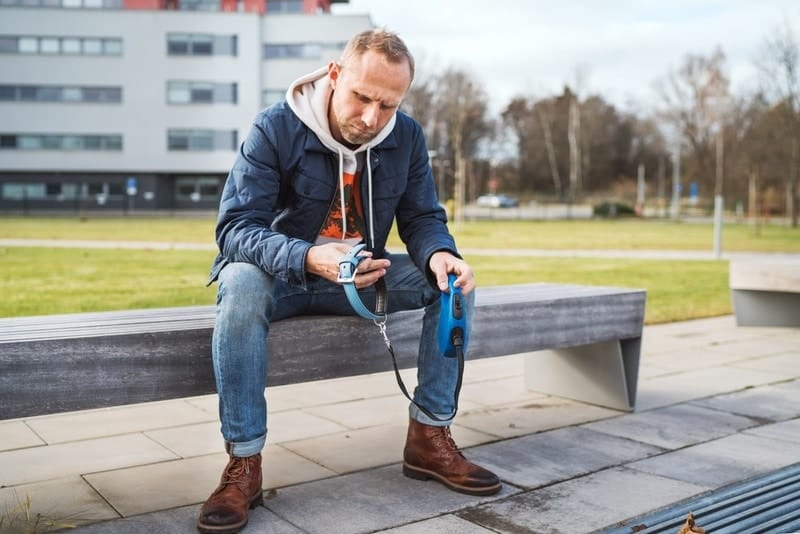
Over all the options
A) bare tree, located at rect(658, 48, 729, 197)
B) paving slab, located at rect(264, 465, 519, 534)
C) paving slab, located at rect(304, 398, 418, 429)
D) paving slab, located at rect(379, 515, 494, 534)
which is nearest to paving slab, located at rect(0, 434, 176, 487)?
paving slab, located at rect(264, 465, 519, 534)

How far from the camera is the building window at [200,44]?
47719 millimetres

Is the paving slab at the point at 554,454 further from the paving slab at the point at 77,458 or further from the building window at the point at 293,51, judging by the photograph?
the building window at the point at 293,51

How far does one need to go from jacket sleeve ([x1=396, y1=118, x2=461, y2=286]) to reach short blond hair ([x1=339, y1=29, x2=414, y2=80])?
0.47 metres

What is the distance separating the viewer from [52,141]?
47344 millimetres

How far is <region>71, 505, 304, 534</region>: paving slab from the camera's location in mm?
2691

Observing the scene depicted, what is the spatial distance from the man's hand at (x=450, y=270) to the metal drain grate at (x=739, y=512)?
914 mm

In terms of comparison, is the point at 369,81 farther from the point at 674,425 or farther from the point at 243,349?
the point at 674,425

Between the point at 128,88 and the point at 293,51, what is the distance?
928cm

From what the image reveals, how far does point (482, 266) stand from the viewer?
13500mm

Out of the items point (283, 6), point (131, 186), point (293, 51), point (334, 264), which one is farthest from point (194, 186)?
point (334, 264)

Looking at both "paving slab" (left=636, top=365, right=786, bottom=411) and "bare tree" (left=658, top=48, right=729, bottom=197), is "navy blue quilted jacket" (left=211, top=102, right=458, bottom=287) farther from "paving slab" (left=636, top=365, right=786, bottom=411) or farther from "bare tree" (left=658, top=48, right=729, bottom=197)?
"bare tree" (left=658, top=48, right=729, bottom=197)

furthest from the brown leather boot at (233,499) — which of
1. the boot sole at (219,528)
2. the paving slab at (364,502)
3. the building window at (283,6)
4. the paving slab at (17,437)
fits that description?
the building window at (283,6)

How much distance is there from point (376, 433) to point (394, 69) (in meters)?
1.81

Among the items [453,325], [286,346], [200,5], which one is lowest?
[286,346]
